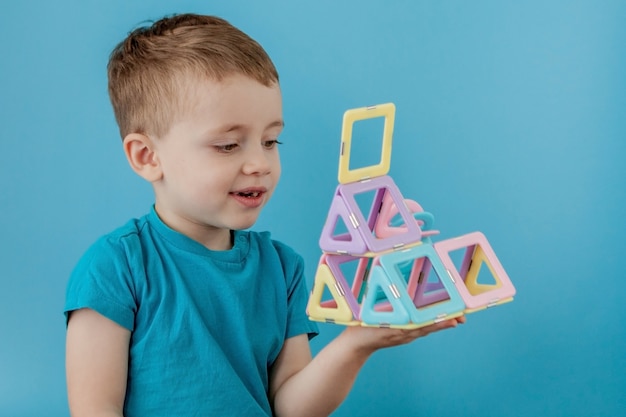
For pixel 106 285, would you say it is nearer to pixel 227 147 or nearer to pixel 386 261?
pixel 227 147

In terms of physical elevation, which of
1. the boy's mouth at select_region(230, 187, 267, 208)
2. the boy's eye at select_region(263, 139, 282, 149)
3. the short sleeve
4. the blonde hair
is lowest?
the short sleeve

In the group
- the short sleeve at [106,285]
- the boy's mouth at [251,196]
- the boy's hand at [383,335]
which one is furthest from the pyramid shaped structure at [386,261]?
the short sleeve at [106,285]

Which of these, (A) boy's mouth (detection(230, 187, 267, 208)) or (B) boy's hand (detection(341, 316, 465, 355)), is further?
(A) boy's mouth (detection(230, 187, 267, 208))

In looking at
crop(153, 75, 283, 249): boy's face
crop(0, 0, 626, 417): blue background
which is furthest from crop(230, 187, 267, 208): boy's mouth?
crop(0, 0, 626, 417): blue background

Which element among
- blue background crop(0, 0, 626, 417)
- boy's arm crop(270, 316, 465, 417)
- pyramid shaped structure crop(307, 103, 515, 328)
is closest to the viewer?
pyramid shaped structure crop(307, 103, 515, 328)

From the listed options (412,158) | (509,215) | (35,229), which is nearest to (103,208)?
(35,229)

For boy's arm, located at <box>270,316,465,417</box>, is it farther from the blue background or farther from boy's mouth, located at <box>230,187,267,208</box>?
the blue background

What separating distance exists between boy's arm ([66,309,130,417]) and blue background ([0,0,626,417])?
59cm

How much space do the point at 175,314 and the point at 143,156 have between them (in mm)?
208

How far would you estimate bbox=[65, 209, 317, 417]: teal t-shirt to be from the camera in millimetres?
1175

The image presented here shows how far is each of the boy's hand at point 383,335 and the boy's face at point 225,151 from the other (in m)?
0.19

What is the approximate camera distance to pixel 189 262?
4.01ft

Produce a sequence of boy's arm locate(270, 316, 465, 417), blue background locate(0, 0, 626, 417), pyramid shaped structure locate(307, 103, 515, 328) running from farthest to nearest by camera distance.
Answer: blue background locate(0, 0, 626, 417) → boy's arm locate(270, 316, 465, 417) → pyramid shaped structure locate(307, 103, 515, 328)

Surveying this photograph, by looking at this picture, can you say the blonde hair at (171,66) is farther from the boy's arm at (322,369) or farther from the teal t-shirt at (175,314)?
the boy's arm at (322,369)
